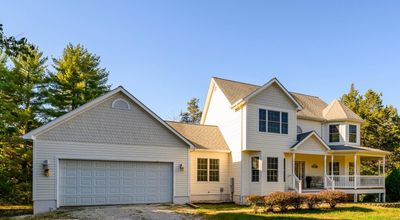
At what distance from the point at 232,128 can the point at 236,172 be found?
109 inches

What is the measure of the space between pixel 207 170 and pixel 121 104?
22.8 ft

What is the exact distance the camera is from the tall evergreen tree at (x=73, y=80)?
26969 mm

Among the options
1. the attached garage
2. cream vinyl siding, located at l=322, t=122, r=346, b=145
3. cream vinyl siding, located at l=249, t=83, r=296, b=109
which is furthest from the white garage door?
cream vinyl siding, located at l=322, t=122, r=346, b=145

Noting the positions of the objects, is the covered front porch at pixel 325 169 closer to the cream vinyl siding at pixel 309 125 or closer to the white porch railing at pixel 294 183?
the white porch railing at pixel 294 183

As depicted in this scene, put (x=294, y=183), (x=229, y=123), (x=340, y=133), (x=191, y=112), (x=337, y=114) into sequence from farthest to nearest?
1. (x=191, y=112)
2. (x=337, y=114)
3. (x=340, y=133)
4. (x=229, y=123)
5. (x=294, y=183)

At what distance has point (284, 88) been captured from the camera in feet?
71.8

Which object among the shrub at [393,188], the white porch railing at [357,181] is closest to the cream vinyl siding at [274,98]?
the white porch railing at [357,181]

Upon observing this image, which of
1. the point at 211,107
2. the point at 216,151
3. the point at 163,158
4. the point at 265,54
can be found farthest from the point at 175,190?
the point at 265,54

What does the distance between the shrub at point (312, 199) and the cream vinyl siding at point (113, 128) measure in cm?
704

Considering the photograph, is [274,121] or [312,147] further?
[312,147]

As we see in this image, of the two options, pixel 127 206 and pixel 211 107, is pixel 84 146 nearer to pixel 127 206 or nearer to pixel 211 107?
pixel 127 206

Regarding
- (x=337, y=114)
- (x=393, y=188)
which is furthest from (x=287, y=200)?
(x=393, y=188)

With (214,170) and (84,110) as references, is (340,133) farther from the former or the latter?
(84,110)

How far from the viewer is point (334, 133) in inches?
1030
